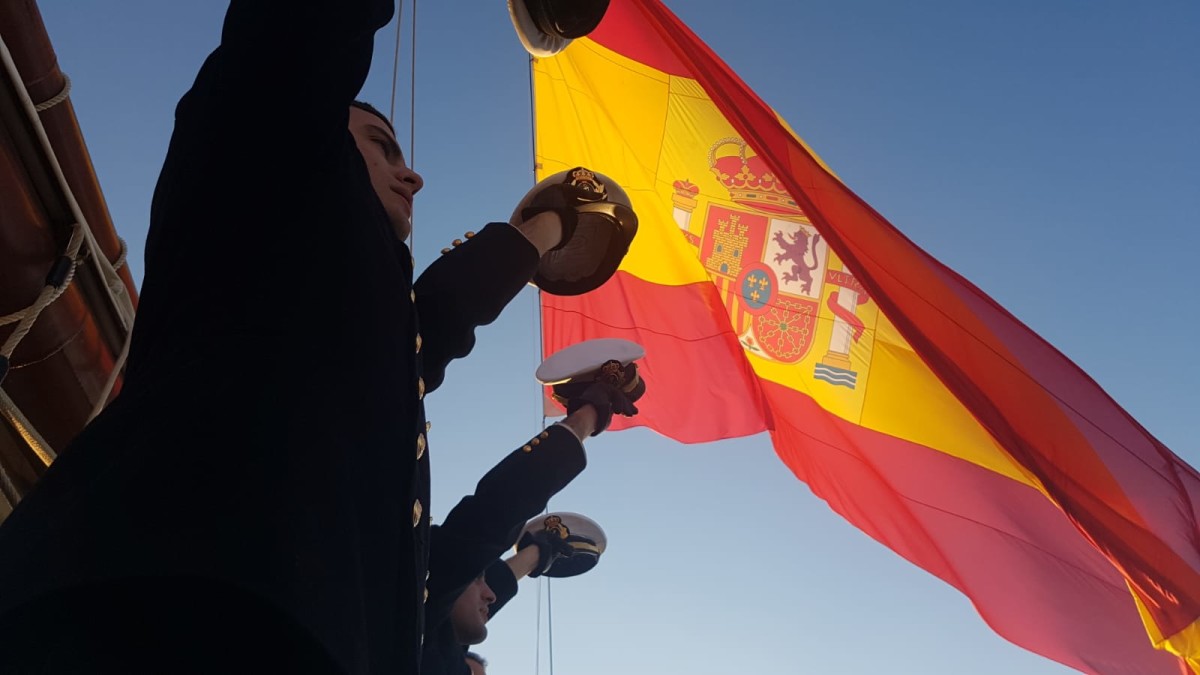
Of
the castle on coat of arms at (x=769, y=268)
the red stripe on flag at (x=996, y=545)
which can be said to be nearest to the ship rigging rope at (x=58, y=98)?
the castle on coat of arms at (x=769, y=268)

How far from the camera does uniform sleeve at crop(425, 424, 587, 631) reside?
2.18 metres

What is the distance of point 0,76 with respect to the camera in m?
1.69

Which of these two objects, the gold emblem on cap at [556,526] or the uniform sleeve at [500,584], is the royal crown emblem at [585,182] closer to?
the uniform sleeve at [500,584]

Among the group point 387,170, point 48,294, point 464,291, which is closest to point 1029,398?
point 464,291

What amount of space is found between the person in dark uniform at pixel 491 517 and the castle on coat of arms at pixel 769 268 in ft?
4.73

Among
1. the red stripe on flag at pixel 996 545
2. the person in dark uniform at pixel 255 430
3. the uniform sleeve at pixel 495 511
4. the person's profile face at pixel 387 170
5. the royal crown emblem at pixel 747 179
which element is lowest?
the red stripe on flag at pixel 996 545

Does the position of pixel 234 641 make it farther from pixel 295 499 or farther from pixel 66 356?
pixel 66 356

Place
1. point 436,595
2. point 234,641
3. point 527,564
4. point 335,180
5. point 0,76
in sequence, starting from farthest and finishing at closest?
point 527,564, point 436,595, point 0,76, point 335,180, point 234,641

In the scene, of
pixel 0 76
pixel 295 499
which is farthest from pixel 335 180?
pixel 0 76

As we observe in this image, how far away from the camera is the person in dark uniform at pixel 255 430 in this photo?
75 centimetres

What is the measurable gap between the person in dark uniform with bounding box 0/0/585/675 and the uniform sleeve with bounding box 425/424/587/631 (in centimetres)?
105

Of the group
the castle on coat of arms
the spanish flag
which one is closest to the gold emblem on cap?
the spanish flag

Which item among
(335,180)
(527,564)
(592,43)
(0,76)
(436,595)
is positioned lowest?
(527,564)

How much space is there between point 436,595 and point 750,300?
253 centimetres
